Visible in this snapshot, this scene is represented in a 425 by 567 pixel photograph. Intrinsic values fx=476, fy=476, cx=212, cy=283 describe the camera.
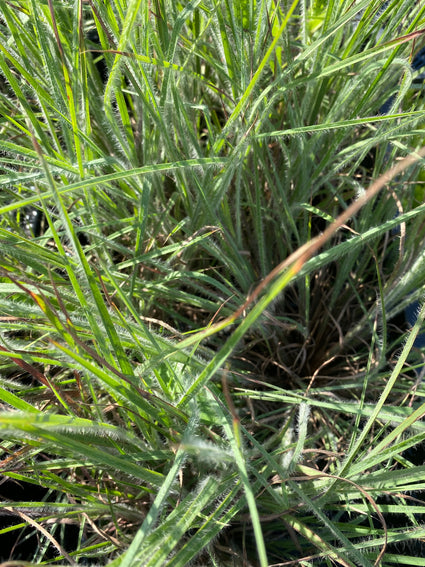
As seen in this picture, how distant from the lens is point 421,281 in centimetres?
63

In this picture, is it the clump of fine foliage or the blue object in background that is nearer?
the clump of fine foliage

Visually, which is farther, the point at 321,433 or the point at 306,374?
the point at 306,374

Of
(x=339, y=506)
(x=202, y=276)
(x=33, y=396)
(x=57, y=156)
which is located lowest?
(x=339, y=506)

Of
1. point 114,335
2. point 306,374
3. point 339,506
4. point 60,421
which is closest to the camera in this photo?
point 60,421

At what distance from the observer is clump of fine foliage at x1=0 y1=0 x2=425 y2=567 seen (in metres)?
0.46

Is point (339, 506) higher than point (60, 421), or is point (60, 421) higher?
point (60, 421)

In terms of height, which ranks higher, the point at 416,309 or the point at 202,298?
the point at 202,298

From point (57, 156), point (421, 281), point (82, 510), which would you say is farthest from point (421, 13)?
point (82, 510)

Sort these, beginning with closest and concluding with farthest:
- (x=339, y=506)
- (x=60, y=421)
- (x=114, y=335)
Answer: (x=60, y=421) → (x=114, y=335) → (x=339, y=506)

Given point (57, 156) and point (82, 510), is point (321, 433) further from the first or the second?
point (57, 156)

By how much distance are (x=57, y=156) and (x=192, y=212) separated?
187mm

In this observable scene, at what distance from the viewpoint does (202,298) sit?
2.15 ft

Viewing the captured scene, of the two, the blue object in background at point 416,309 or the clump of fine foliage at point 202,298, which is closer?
the clump of fine foliage at point 202,298

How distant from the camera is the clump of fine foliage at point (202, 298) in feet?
1.50
